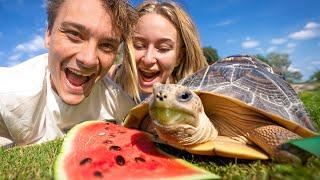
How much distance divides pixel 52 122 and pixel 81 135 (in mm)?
1715

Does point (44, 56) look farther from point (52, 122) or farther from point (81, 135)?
point (81, 135)

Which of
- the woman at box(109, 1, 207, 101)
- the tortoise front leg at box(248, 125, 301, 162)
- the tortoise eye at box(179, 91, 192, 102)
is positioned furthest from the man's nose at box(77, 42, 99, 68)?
the tortoise front leg at box(248, 125, 301, 162)

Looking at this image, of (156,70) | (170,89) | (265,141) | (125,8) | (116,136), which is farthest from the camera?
(156,70)

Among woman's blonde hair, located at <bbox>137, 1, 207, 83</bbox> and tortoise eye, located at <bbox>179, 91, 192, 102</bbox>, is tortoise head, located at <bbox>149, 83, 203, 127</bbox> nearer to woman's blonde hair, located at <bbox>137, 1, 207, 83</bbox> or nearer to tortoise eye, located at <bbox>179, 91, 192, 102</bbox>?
tortoise eye, located at <bbox>179, 91, 192, 102</bbox>

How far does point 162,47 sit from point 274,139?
3.03 meters

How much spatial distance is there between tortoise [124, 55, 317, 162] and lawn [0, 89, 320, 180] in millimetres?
116

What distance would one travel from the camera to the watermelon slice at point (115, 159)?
2.64m

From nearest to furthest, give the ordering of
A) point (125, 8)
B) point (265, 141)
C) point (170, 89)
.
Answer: point (170, 89), point (265, 141), point (125, 8)

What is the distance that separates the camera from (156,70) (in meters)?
5.89

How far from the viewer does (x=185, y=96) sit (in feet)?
9.87

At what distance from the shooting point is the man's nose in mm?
4578

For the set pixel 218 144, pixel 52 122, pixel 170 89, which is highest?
pixel 170 89

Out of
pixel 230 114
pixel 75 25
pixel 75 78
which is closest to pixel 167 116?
pixel 230 114

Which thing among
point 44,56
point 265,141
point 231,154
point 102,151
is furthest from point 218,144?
point 44,56
